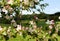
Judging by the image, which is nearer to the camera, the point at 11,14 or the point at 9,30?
the point at 9,30

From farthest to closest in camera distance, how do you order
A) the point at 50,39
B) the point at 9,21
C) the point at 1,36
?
the point at 9,21, the point at 50,39, the point at 1,36

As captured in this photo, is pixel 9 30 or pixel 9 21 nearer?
pixel 9 30

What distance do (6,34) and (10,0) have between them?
0.94 meters

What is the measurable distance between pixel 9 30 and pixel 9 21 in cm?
83

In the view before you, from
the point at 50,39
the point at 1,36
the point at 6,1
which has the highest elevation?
the point at 6,1

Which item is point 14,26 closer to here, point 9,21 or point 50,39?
point 9,21

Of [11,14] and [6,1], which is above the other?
[6,1]

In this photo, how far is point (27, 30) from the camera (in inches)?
243

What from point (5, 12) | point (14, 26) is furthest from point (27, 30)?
point (5, 12)

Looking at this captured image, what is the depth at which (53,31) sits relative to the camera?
6352 mm

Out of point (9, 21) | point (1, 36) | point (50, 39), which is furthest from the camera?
point (9, 21)

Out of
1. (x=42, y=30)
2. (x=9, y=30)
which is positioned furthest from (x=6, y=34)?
(x=42, y=30)

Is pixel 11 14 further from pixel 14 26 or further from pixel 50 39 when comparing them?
pixel 50 39

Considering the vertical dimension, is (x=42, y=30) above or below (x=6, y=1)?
below
